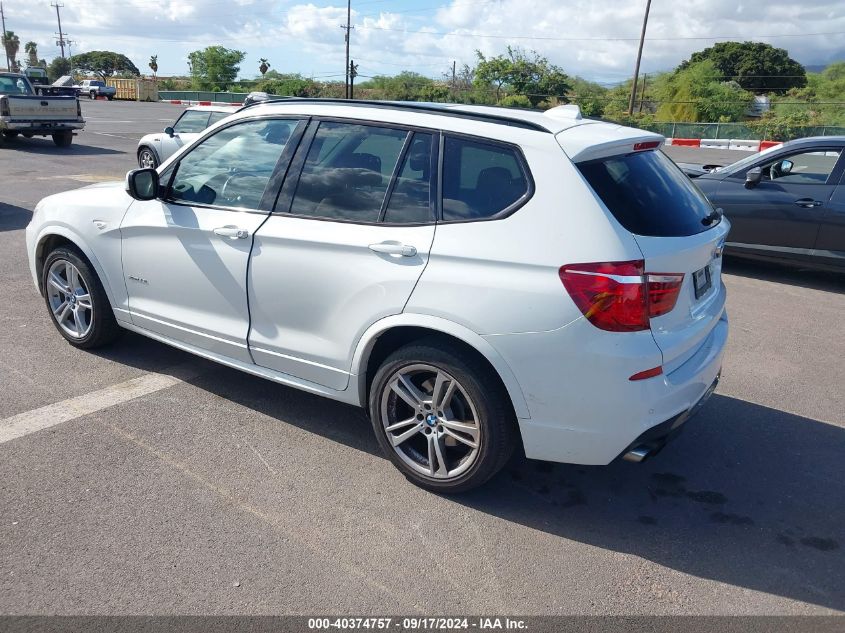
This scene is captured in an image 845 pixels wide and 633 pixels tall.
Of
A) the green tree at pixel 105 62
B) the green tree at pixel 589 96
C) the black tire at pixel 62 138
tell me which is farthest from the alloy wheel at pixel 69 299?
the green tree at pixel 105 62

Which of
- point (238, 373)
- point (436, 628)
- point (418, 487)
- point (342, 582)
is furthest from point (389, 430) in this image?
point (238, 373)

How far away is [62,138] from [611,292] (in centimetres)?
2085

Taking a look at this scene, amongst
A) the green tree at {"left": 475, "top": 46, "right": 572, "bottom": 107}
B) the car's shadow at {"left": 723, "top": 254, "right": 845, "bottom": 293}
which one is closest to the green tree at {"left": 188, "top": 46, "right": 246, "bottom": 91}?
the green tree at {"left": 475, "top": 46, "right": 572, "bottom": 107}

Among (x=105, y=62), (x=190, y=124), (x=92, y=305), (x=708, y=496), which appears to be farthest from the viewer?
(x=105, y=62)

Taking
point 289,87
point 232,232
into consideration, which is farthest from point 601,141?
point 289,87

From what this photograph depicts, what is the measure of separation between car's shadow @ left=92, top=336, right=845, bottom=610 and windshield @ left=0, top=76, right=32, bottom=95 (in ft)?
62.0

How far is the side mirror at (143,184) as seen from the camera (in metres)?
4.39

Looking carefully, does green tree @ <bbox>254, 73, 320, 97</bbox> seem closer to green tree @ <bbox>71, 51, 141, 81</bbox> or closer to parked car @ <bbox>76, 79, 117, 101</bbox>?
parked car @ <bbox>76, 79, 117, 101</bbox>

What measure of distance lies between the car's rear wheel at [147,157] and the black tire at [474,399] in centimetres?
1346

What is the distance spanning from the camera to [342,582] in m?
2.92

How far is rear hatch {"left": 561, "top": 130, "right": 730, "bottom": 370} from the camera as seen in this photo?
10.3 feet

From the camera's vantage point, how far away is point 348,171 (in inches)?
149

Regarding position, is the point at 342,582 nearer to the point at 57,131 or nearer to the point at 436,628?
the point at 436,628

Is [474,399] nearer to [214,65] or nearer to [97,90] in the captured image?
[97,90]
